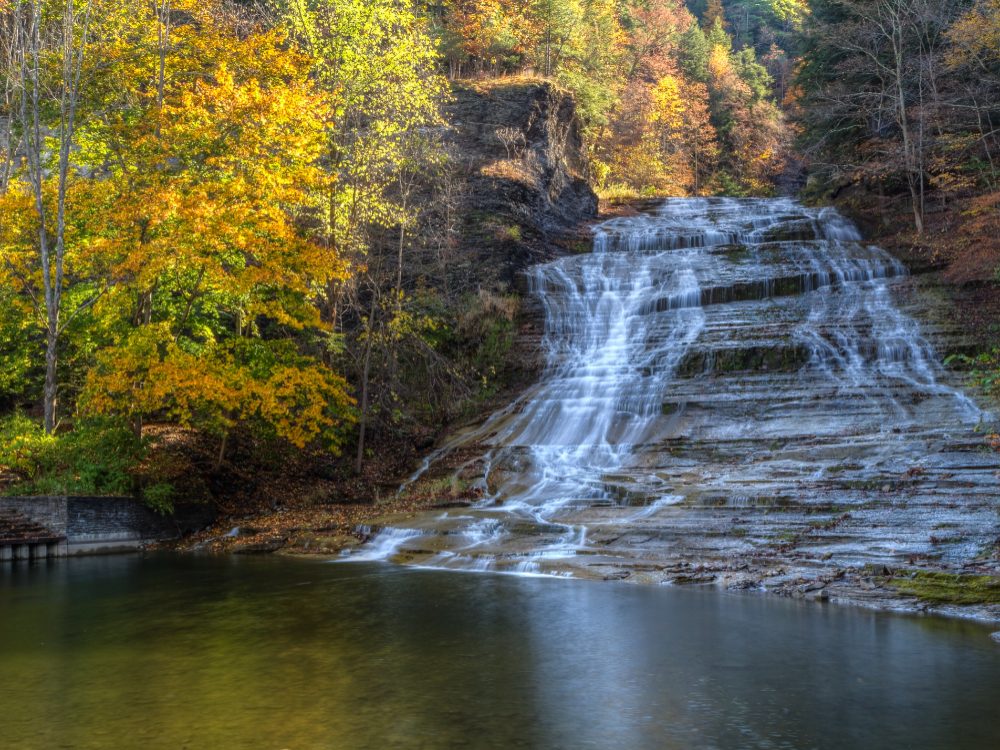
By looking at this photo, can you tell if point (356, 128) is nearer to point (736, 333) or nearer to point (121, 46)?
point (121, 46)

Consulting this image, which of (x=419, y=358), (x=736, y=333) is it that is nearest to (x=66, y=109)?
(x=419, y=358)

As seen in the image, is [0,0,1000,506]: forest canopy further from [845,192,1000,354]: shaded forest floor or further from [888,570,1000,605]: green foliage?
[888,570,1000,605]: green foliage

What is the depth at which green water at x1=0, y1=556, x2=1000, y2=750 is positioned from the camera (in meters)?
5.54

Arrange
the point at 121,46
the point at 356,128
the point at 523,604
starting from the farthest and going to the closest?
the point at 356,128 < the point at 121,46 < the point at 523,604

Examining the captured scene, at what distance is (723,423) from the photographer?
1866 cm

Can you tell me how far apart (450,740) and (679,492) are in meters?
10.2

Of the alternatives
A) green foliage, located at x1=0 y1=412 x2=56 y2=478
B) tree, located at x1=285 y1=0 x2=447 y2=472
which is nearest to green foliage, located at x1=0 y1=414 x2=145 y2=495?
green foliage, located at x1=0 y1=412 x2=56 y2=478

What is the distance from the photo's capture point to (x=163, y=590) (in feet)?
37.9

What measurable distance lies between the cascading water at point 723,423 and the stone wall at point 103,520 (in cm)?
520

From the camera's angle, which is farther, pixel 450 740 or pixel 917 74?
pixel 917 74

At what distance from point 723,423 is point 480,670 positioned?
12.7 metres

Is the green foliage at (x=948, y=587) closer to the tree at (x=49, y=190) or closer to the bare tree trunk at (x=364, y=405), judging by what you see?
the bare tree trunk at (x=364, y=405)

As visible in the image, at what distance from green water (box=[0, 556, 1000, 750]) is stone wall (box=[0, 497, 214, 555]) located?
4.67 metres

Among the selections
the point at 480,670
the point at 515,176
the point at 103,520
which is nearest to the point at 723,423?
the point at 480,670
